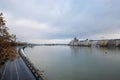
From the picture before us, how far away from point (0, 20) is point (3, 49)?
5776 mm

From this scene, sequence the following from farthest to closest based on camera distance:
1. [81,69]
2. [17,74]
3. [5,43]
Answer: [81,69] → [17,74] → [5,43]

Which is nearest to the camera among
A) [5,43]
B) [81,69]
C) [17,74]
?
[5,43]

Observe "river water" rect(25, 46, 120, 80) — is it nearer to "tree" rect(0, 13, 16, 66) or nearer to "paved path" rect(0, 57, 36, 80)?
"paved path" rect(0, 57, 36, 80)

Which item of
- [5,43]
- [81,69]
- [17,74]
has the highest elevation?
[5,43]

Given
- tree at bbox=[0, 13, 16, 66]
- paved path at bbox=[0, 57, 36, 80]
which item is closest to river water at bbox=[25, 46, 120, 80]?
paved path at bbox=[0, 57, 36, 80]

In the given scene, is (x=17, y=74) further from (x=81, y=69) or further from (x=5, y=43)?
(x=81, y=69)

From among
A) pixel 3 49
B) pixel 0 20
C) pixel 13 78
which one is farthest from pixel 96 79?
pixel 0 20

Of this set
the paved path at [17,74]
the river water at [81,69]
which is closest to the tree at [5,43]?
the paved path at [17,74]

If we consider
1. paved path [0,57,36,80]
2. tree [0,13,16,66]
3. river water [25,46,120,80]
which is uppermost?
tree [0,13,16,66]

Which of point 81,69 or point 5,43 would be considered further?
point 81,69

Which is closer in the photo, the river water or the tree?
the tree

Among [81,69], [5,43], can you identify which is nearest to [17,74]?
[5,43]

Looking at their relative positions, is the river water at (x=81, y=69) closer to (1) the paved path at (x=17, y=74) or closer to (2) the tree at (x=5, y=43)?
(1) the paved path at (x=17, y=74)

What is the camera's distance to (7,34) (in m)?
42.4
